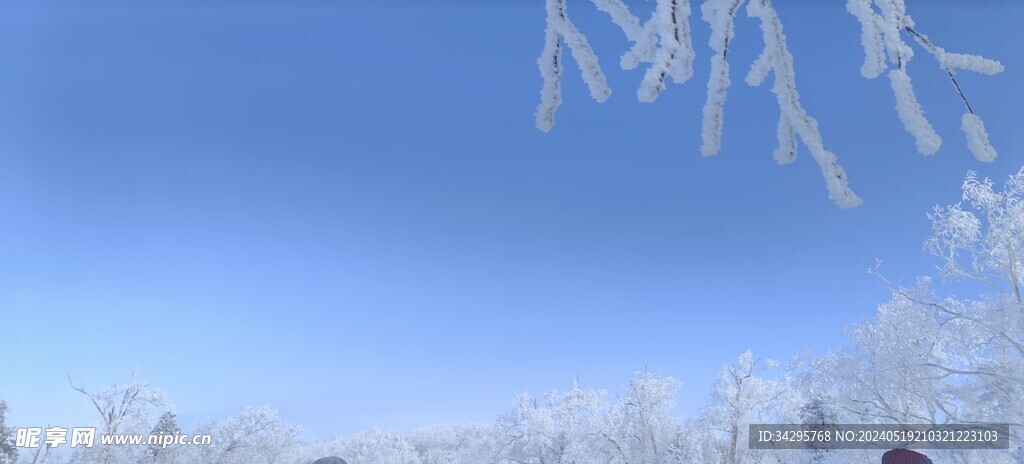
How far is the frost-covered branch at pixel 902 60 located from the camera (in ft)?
3.89

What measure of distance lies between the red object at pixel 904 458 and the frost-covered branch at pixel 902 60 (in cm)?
515

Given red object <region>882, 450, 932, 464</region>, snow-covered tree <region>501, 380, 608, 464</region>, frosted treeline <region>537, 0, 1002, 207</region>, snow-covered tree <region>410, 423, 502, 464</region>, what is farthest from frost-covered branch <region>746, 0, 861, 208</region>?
snow-covered tree <region>410, 423, 502, 464</region>

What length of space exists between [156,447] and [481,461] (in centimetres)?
2157

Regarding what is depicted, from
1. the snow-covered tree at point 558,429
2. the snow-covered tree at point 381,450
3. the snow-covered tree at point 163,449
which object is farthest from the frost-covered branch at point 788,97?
the snow-covered tree at point 381,450

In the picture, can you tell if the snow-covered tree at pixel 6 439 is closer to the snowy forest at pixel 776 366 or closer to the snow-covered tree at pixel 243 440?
the snowy forest at pixel 776 366

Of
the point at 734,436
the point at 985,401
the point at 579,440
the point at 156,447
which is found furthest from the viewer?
the point at 156,447

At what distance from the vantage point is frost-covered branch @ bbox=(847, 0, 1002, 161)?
1185 millimetres

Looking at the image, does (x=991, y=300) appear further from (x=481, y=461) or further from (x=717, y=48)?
(x=481, y=461)

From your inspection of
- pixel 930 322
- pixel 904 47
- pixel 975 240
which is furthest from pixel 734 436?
pixel 904 47

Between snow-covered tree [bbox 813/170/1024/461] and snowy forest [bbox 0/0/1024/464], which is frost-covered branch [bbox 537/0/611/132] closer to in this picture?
snowy forest [bbox 0/0/1024/464]

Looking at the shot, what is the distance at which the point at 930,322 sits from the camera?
13375 mm

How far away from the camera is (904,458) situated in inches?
199

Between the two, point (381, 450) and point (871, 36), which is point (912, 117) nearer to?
point (871, 36)

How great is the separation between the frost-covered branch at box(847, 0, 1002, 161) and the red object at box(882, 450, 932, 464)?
16.9ft
